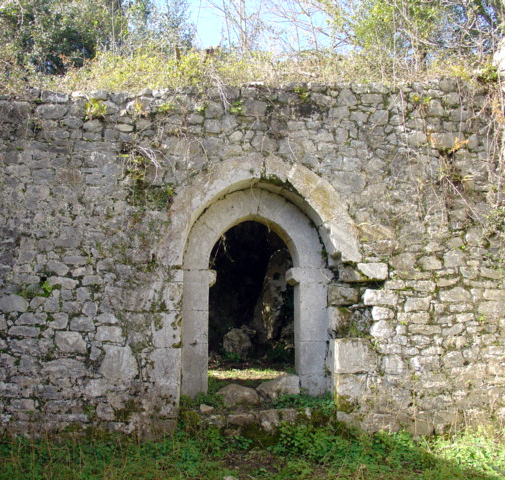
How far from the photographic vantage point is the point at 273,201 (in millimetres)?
5531

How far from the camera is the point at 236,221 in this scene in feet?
18.0

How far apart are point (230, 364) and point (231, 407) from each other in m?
2.99

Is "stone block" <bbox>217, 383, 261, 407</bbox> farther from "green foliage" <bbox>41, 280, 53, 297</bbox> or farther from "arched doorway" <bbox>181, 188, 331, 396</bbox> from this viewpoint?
"green foliage" <bbox>41, 280, 53, 297</bbox>

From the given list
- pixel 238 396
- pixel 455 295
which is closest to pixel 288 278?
pixel 238 396

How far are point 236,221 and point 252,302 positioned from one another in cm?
466

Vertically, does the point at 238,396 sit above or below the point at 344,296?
below

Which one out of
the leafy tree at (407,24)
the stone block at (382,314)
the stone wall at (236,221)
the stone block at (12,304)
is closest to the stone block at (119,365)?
the stone wall at (236,221)

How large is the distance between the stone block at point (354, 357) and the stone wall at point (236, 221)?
0.05 ft

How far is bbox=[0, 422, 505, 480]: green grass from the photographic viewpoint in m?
4.10

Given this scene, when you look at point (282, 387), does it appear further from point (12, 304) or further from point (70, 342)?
point (12, 304)

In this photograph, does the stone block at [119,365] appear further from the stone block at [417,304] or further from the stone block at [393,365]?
the stone block at [417,304]

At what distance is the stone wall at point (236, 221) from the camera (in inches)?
185

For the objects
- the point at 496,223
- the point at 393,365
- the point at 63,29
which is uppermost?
the point at 63,29

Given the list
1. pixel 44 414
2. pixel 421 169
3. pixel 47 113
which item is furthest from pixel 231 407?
pixel 47 113
